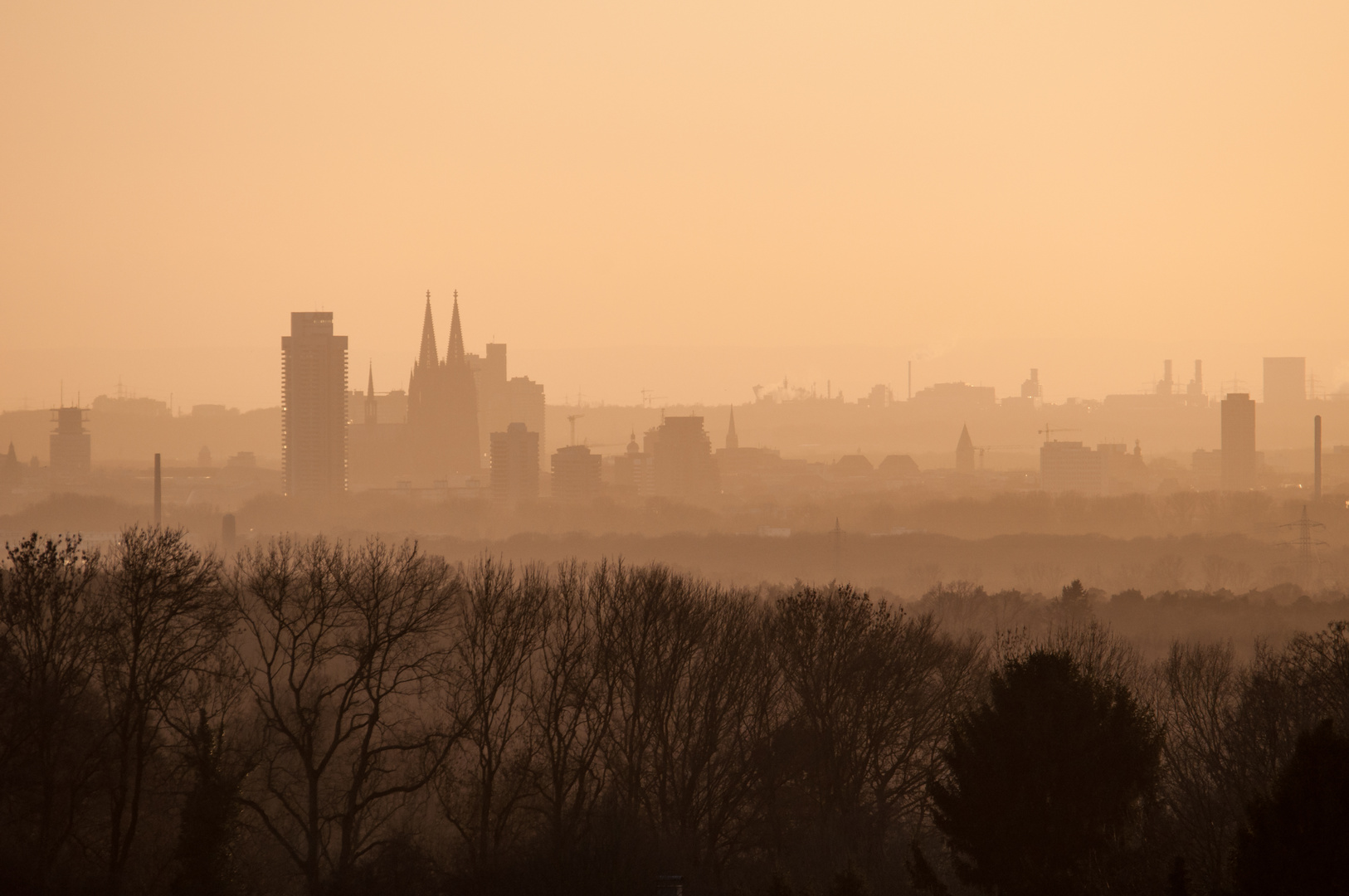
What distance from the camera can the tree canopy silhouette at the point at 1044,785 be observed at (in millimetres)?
22609

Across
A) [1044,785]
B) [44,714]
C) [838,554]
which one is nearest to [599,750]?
[44,714]

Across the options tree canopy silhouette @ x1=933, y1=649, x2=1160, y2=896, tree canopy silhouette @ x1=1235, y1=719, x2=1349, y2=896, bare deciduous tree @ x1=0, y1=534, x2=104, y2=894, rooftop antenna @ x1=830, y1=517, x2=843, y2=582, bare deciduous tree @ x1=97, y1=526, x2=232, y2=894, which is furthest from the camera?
rooftop antenna @ x1=830, y1=517, x2=843, y2=582

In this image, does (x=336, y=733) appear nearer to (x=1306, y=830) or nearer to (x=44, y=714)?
(x=44, y=714)

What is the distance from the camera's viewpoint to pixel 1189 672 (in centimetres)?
4519

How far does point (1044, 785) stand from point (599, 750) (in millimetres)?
18980

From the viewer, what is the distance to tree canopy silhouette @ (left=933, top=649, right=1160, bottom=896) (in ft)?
74.2

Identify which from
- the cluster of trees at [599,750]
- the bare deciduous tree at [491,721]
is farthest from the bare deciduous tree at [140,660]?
the bare deciduous tree at [491,721]

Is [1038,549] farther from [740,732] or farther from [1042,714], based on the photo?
[1042,714]

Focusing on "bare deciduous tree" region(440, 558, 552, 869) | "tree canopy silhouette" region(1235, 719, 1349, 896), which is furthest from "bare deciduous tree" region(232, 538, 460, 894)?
"tree canopy silhouette" region(1235, 719, 1349, 896)

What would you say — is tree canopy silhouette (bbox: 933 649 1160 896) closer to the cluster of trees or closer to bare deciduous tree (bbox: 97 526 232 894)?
the cluster of trees

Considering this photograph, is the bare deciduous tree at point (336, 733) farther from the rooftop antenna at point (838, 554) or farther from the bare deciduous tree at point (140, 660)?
the rooftop antenna at point (838, 554)

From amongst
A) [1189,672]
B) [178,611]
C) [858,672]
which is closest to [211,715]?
[178,611]

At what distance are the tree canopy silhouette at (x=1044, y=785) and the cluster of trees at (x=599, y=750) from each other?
0.04 metres

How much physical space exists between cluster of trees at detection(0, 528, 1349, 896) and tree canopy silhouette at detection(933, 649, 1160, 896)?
0.04 metres
